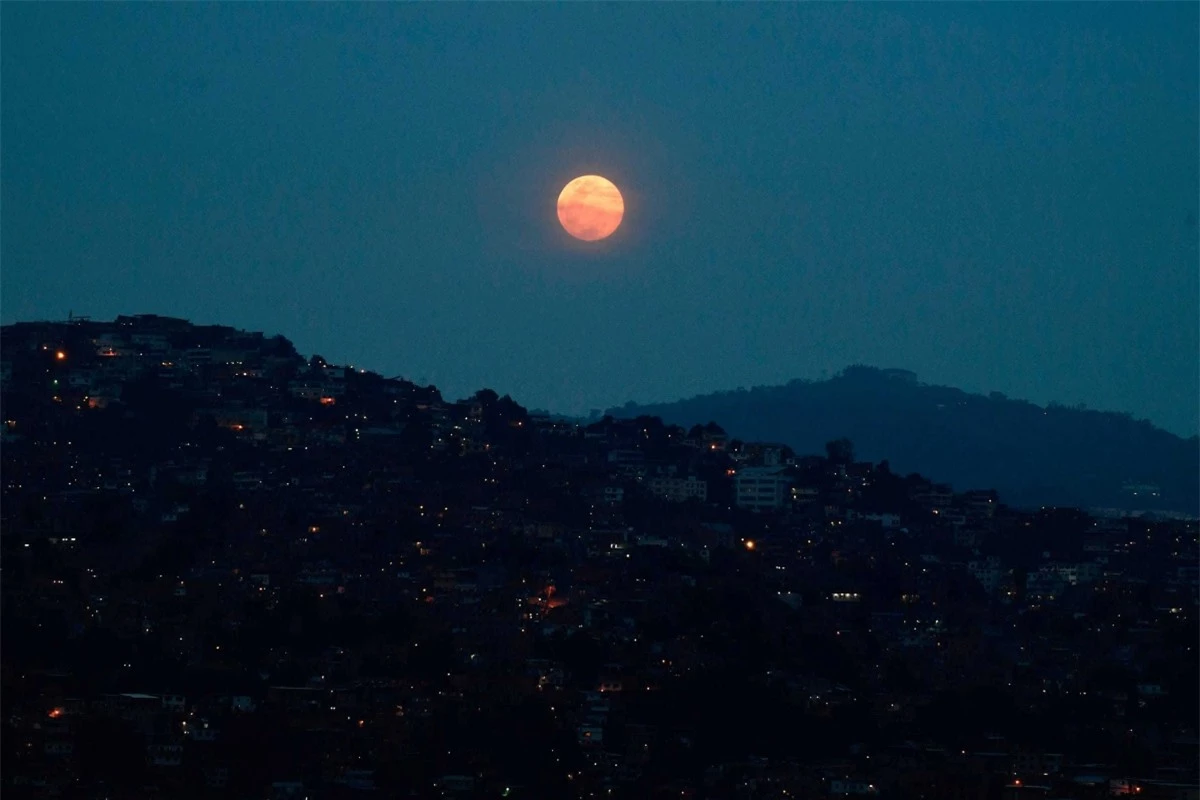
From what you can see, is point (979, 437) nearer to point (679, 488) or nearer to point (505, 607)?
point (679, 488)

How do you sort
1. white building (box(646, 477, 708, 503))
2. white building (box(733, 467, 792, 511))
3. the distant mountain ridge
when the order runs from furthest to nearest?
the distant mountain ridge < white building (box(733, 467, 792, 511)) < white building (box(646, 477, 708, 503))

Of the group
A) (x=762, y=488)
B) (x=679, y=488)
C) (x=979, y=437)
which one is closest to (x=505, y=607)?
(x=679, y=488)

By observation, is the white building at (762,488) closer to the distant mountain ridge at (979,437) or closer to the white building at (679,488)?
the white building at (679,488)

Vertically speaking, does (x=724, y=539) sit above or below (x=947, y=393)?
below

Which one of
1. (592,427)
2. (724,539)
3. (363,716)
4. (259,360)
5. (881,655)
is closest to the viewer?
(363,716)

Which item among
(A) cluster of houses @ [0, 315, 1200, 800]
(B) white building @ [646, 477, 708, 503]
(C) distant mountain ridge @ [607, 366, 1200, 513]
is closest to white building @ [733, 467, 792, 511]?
(A) cluster of houses @ [0, 315, 1200, 800]

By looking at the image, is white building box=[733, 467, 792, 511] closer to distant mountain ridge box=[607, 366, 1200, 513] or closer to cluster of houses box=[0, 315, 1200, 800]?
cluster of houses box=[0, 315, 1200, 800]

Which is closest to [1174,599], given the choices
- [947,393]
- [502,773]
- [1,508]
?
[502,773]

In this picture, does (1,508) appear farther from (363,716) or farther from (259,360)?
(259,360)

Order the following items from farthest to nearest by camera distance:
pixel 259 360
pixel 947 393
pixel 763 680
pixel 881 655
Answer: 1. pixel 947 393
2. pixel 259 360
3. pixel 881 655
4. pixel 763 680
